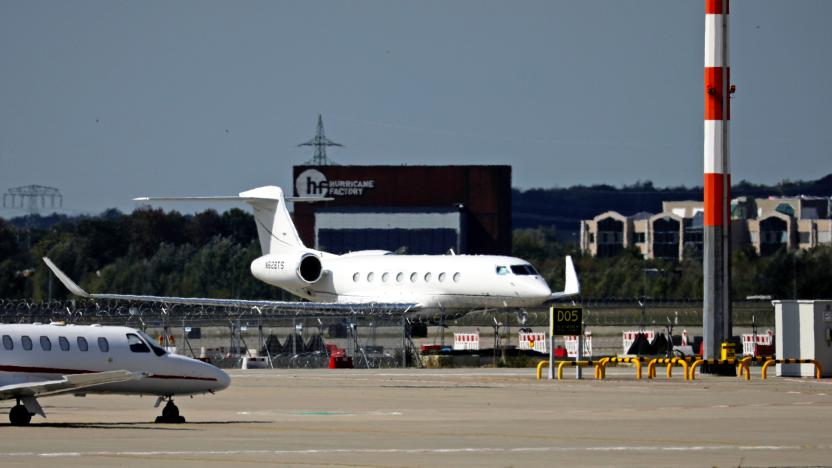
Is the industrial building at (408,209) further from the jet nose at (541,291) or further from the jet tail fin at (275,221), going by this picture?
the jet nose at (541,291)

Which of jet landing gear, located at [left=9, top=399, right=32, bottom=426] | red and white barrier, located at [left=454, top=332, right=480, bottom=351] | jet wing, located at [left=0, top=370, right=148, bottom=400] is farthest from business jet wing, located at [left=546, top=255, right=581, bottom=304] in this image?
jet landing gear, located at [left=9, top=399, right=32, bottom=426]

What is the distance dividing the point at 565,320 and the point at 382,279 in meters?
22.7

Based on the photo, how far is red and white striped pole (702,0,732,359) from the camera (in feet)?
154

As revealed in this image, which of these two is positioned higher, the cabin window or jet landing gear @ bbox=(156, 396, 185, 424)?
the cabin window

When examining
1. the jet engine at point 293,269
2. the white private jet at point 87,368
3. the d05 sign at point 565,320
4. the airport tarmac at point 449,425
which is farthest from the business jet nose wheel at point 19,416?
the jet engine at point 293,269

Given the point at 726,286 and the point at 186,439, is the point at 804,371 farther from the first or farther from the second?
the point at 186,439

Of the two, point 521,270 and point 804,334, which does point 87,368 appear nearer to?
point 804,334

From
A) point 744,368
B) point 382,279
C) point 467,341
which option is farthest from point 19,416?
point 382,279

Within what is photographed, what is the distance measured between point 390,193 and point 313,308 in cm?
5414

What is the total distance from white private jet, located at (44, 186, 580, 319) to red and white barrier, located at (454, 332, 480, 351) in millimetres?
1265

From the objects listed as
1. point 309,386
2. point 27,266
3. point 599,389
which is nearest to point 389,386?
point 309,386

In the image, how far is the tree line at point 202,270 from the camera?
304 ft

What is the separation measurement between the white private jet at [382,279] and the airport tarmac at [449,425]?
673 inches

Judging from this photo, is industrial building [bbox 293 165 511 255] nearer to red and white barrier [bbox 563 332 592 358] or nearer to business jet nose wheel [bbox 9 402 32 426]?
red and white barrier [bbox 563 332 592 358]
